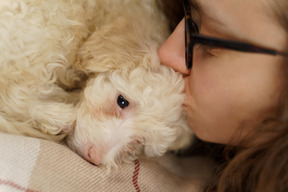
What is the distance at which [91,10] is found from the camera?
4.42ft

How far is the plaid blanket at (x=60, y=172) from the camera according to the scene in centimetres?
97

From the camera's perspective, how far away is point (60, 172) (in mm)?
1053

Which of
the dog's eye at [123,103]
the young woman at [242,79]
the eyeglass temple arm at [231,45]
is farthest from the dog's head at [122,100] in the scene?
the eyeglass temple arm at [231,45]

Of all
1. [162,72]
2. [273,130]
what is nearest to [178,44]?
[162,72]

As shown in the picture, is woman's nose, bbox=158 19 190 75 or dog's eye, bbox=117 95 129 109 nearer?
woman's nose, bbox=158 19 190 75

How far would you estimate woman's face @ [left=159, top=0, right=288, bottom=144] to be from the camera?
0.88m

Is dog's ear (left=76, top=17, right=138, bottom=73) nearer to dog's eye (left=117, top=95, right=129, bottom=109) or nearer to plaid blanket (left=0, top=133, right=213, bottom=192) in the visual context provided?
dog's eye (left=117, top=95, right=129, bottom=109)

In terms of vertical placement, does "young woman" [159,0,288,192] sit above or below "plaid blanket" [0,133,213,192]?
above

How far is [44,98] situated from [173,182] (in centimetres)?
66

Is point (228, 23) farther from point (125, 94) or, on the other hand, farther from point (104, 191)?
point (104, 191)

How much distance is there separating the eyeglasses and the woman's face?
0.01 metres

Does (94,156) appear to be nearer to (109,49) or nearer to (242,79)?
(109,49)

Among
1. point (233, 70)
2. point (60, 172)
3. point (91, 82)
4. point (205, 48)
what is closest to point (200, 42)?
point (205, 48)

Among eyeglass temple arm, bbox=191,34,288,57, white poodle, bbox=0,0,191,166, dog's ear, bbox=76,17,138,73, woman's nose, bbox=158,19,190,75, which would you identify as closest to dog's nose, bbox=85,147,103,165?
white poodle, bbox=0,0,191,166
